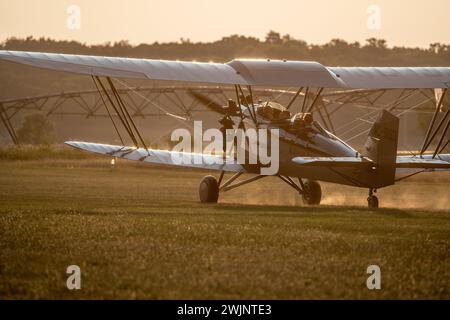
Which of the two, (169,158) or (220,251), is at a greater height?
(169,158)

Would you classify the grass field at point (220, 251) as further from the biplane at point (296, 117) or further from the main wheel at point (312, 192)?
the main wheel at point (312, 192)

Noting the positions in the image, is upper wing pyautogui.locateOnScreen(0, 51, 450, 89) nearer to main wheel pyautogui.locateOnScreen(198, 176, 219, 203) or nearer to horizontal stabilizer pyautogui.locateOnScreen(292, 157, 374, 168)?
horizontal stabilizer pyautogui.locateOnScreen(292, 157, 374, 168)

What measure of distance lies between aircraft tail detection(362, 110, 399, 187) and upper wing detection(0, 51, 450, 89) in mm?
2538

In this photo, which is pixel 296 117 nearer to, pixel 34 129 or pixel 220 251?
pixel 220 251

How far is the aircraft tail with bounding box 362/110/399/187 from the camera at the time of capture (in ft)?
59.3

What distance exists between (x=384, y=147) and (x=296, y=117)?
3.06m

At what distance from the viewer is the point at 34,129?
110000 mm

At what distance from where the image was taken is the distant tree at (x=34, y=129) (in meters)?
107

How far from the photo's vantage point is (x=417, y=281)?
9781 millimetres

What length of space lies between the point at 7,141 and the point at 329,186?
96.2m

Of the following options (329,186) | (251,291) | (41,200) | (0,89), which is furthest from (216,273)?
(0,89)

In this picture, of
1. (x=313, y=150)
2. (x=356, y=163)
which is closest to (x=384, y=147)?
(x=356, y=163)

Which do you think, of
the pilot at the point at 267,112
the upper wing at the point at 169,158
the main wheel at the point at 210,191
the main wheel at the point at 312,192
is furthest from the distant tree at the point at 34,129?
the pilot at the point at 267,112
